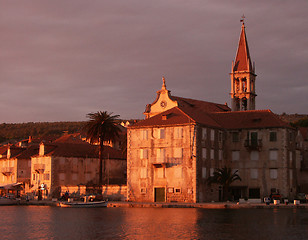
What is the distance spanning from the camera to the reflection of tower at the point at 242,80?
12194 centimetres

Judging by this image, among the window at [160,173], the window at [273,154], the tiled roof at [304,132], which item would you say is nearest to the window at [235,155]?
the window at [273,154]

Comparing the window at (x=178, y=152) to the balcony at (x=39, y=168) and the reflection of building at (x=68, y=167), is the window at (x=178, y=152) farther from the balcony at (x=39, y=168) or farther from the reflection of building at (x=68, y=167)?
the balcony at (x=39, y=168)

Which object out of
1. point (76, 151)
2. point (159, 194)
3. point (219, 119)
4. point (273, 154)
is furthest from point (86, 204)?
point (273, 154)

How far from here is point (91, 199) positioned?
82125mm

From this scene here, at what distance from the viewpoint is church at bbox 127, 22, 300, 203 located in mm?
79562

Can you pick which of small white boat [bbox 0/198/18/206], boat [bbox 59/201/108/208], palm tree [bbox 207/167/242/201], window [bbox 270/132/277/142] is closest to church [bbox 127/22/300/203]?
window [bbox 270/132/277/142]

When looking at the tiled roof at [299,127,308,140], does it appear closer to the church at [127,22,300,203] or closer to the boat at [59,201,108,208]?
the church at [127,22,300,203]

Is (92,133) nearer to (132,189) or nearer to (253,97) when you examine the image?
(132,189)

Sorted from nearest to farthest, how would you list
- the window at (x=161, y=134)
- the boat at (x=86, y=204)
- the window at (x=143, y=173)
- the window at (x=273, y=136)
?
1. the boat at (x=86, y=204)
2. the window at (x=161, y=134)
3. the window at (x=143, y=173)
4. the window at (x=273, y=136)

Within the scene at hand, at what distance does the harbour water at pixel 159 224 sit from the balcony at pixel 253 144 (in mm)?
16460

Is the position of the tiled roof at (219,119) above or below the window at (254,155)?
above

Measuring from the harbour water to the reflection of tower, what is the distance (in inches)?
2203

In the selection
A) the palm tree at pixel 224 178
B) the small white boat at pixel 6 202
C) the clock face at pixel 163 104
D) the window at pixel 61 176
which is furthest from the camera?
the clock face at pixel 163 104

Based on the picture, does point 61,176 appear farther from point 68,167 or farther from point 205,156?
point 205,156
